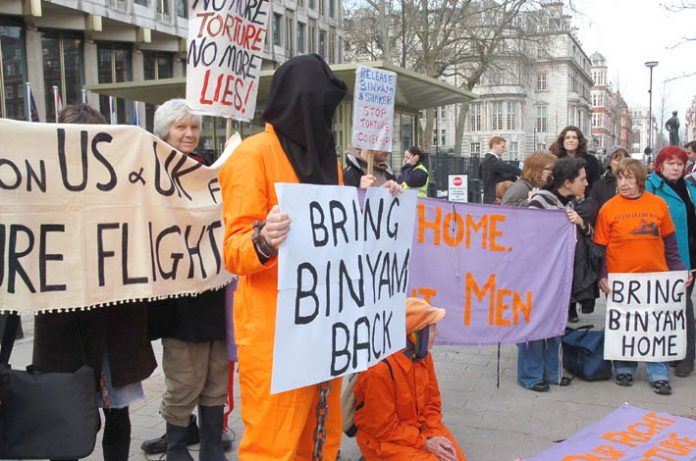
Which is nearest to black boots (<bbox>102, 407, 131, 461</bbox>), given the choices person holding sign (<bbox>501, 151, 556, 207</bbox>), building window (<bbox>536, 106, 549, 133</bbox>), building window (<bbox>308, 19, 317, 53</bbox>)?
person holding sign (<bbox>501, 151, 556, 207</bbox>)

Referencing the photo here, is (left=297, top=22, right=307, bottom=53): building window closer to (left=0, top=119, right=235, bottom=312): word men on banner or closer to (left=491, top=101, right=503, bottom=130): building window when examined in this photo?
(left=0, top=119, right=235, bottom=312): word men on banner

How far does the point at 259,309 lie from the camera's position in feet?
7.49

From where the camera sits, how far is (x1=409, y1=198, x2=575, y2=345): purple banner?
15.0 feet

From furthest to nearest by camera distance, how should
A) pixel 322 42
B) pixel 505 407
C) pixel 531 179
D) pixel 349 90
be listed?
1. pixel 322 42
2. pixel 349 90
3. pixel 531 179
4. pixel 505 407

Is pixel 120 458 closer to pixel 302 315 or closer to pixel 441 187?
pixel 302 315

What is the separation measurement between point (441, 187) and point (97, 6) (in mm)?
13293

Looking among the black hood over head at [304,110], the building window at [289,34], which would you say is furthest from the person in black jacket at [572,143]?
the building window at [289,34]

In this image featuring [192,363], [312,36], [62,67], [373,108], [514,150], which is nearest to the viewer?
[192,363]

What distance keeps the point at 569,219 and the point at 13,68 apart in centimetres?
1975

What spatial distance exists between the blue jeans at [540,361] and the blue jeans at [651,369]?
0.50 metres

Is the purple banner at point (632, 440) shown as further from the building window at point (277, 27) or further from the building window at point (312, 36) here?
the building window at point (312, 36)

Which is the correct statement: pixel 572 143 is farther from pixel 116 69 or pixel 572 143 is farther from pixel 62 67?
pixel 116 69

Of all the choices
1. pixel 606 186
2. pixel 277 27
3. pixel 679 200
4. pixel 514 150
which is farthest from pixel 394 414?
pixel 514 150

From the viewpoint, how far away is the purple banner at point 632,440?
3627mm
